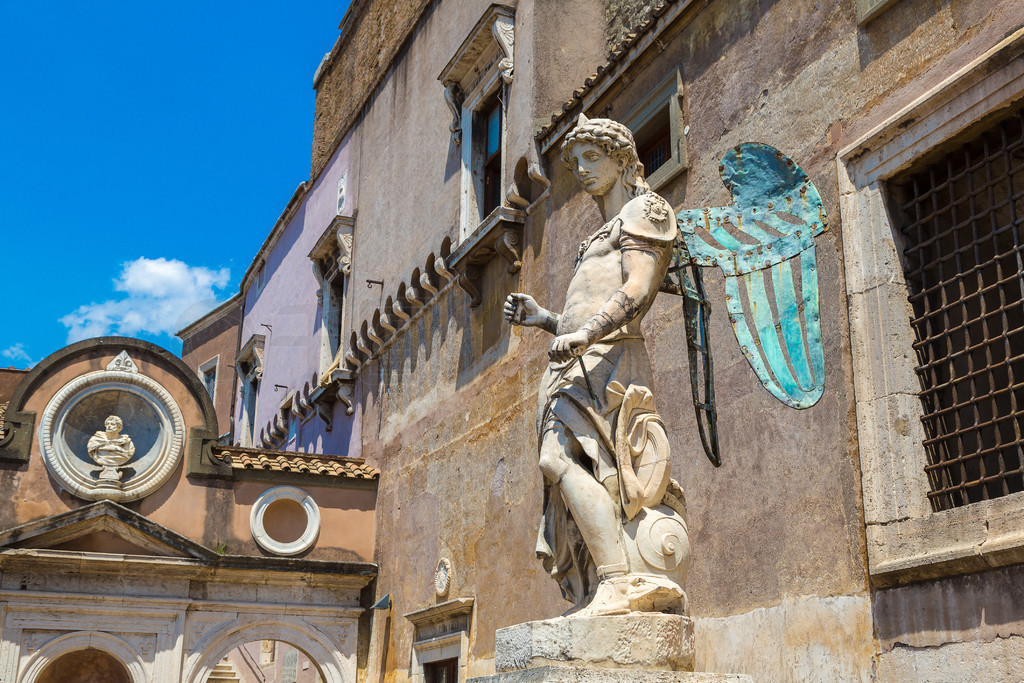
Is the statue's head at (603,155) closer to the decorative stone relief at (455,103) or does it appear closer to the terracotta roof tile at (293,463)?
the decorative stone relief at (455,103)

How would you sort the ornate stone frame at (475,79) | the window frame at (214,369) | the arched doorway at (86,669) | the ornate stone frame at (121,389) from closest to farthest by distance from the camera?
the ornate stone frame at (475,79) < the ornate stone frame at (121,389) < the arched doorway at (86,669) < the window frame at (214,369)

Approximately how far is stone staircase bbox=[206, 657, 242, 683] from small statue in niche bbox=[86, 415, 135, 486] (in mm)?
6422

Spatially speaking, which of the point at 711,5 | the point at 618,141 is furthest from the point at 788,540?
the point at 711,5

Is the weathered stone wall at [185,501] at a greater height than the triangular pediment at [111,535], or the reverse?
the weathered stone wall at [185,501]

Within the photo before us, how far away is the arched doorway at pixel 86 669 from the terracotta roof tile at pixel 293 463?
3134 mm

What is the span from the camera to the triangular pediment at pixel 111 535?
13.6 meters

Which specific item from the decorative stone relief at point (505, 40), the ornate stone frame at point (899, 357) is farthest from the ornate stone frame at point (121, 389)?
the ornate stone frame at point (899, 357)

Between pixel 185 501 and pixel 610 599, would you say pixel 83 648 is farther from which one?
pixel 610 599

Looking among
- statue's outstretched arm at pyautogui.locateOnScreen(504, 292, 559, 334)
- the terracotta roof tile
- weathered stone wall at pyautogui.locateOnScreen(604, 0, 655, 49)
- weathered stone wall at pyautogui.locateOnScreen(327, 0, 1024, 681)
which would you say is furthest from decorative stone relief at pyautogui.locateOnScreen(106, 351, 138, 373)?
statue's outstretched arm at pyautogui.locateOnScreen(504, 292, 559, 334)

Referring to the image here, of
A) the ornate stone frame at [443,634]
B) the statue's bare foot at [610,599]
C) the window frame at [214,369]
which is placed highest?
the window frame at [214,369]

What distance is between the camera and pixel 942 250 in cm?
675

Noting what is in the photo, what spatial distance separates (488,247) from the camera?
41.9 feet


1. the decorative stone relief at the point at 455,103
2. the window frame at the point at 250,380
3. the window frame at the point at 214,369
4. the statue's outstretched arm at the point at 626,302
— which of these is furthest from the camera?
the window frame at the point at 214,369

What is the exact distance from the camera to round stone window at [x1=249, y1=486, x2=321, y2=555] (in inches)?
583
